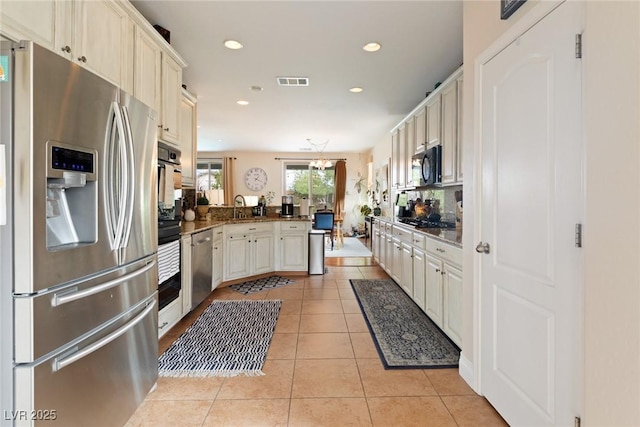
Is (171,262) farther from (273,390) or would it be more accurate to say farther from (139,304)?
(273,390)

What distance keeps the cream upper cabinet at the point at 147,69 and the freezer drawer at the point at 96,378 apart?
153cm

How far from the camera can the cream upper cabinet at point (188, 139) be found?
3514 mm

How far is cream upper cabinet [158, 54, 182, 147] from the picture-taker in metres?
2.68

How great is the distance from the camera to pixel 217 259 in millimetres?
3885

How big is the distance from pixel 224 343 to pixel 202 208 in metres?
2.28

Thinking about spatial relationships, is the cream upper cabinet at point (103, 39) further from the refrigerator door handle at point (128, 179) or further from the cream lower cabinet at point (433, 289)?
the cream lower cabinet at point (433, 289)

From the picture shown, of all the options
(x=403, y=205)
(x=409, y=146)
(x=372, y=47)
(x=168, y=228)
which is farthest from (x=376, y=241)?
(x=168, y=228)

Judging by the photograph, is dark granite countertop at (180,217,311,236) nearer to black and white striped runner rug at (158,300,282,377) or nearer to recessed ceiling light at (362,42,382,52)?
black and white striped runner rug at (158,300,282,377)

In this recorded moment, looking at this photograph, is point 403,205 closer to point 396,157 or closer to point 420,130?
point 396,157

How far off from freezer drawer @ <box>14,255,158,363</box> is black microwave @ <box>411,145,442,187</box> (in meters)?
3.01

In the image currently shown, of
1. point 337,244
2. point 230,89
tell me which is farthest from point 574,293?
point 337,244

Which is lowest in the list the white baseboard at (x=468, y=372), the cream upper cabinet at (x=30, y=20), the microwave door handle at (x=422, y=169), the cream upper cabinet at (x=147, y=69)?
the white baseboard at (x=468, y=372)

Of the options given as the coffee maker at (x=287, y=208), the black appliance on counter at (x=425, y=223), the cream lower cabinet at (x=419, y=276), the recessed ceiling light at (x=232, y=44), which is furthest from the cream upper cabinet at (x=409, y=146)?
the recessed ceiling light at (x=232, y=44)

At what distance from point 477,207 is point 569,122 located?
2.42 ft
